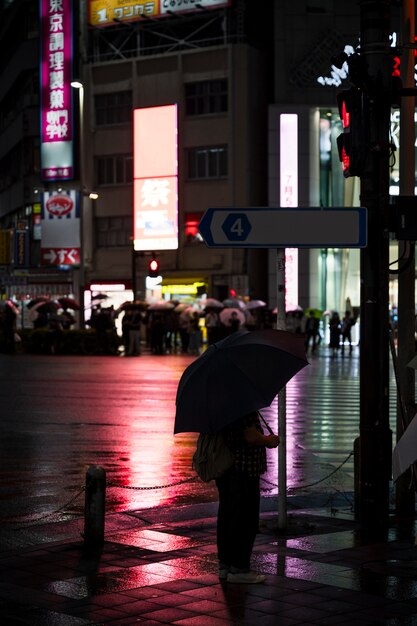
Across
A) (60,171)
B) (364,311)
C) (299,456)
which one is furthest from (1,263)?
(364,311)

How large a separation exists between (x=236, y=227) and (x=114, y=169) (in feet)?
189

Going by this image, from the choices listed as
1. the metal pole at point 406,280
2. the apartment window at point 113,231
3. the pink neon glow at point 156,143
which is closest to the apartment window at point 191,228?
the pink neon glow at point 156,143

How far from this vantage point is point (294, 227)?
935cm

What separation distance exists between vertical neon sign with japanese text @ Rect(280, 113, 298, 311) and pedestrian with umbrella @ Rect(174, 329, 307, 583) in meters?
51.4

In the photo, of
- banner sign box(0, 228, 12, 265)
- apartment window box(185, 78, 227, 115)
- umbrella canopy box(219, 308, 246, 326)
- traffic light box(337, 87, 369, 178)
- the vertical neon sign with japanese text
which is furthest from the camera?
banner sign box(0, 228, 12, 265)

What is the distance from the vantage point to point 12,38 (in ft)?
261

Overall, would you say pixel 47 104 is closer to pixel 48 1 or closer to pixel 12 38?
pixel 48 1

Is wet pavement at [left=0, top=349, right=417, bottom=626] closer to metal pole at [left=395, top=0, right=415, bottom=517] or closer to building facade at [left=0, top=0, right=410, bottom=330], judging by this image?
metal pole at [left=395, top=0, right=415, bottom=517]

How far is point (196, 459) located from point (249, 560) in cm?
76

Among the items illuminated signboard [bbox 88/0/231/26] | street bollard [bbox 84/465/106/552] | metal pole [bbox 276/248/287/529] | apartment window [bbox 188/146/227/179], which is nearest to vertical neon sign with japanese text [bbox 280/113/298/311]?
apartment window [bbox 188/146/227/179]

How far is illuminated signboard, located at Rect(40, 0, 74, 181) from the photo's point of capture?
64.4 meters

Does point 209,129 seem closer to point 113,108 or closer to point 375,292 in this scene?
point 113,108

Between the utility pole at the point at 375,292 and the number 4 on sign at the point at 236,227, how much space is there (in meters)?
1.23

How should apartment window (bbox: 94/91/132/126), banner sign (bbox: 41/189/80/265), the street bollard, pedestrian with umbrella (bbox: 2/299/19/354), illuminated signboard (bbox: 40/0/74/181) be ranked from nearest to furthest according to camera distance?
the street bollard, pedestrian with umbrella (bbox: 2/299/19/354), banner sign (bbox: 41/189/80/265), illuminated signboard (bbox: 40/0/74/181), apartment window (bbox: 94/91/132/126)
